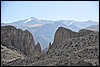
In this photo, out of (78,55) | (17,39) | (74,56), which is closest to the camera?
(74,56)

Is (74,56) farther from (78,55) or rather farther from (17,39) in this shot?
(17,39)

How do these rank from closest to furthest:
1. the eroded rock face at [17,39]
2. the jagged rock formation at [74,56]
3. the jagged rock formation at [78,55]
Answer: the jagged rock formation at [78,55] < the jagged rock formation at [74,56] < the eroded rock face at [17,39]

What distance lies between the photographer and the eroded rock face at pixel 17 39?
72938 millimetres

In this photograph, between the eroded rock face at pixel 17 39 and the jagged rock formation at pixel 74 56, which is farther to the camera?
the eroded rock face at pixel 17 39

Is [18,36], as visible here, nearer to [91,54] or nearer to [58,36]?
[58,36]

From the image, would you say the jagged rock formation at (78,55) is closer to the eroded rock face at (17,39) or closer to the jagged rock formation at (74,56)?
the jagged rock formation at (74,56)

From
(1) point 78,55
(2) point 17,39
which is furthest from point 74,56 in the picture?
(2) point 17,39

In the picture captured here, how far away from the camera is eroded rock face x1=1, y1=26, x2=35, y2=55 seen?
7294 cm

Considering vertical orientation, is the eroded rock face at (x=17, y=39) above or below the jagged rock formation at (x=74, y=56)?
below

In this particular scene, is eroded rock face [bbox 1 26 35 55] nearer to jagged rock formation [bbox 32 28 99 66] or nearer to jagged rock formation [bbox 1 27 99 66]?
jagged rock formation [bbox 1 27 99 66]

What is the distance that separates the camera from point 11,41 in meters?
74.3

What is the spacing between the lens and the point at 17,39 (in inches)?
3054

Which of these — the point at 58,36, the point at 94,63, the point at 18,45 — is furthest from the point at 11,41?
the point at 94,63

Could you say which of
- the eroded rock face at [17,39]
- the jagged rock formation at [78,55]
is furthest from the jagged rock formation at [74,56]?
the eroded rock face at [17,39]
